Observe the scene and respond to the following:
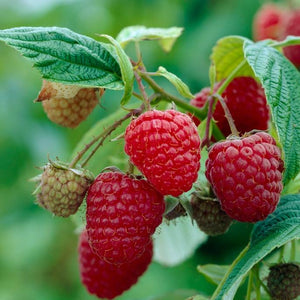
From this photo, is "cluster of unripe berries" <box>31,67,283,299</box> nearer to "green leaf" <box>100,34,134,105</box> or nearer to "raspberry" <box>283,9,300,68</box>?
"green leaf" <box>100,34,134,105</box>

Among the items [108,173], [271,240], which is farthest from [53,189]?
[271,240]

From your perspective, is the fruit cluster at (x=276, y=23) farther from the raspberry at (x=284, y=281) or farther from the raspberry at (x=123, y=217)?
the raspberry at (x=123, y=217)

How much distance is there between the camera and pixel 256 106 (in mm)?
1586

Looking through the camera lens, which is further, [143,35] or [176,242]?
[176,242]

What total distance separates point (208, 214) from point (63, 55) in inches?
18.6

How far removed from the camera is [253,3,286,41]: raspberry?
10.4ft

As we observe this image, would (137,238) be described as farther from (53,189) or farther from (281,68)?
(281,68)

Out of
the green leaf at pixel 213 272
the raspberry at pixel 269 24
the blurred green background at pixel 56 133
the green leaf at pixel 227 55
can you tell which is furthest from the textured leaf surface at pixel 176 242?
the blurred green background at pixel 56 133

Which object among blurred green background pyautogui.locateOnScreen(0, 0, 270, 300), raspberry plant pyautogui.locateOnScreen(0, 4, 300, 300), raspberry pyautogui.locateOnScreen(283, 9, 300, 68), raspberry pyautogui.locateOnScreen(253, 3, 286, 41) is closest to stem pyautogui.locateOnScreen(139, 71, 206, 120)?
raspberry plant pyautogui.locateOnScreen(0, 4, 300, 300)

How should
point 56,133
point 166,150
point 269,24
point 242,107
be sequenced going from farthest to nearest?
point 56,133 < point 269,24 < point 242,107 < point 166,150

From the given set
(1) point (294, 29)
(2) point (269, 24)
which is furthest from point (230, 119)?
(2) point (269, 24)

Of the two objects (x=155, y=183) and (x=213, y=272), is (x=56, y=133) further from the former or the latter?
(x=155, y=183)

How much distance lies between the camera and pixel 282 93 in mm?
1338

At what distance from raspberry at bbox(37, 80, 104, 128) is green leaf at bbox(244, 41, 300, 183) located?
1.19 feet
